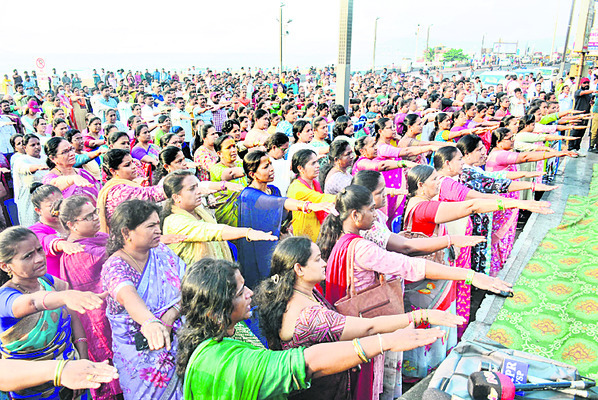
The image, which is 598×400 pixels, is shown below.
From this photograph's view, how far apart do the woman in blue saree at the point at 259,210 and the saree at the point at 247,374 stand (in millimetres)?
1686

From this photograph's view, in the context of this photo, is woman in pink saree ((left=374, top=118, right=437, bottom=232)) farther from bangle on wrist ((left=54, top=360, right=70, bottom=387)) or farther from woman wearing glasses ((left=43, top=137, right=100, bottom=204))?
bangle on wrist ((left=54, top=360, right=70, bottom=387))

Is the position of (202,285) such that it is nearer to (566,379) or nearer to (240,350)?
(240,350)

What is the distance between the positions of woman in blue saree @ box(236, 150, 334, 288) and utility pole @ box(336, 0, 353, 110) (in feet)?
18.0

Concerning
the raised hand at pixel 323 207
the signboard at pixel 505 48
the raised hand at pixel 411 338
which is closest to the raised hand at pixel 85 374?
the raised hand at pixel 411 338

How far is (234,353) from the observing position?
1427mm

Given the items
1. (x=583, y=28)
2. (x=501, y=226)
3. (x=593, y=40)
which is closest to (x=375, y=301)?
(x=501, y=226)

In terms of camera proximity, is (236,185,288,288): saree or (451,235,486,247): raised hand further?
(236,185,288,288): saree

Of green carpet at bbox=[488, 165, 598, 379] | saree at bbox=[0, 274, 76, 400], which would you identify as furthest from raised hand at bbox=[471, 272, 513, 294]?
saree at bbox=[0, 274, 76, 400]

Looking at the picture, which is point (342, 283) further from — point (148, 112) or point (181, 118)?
point (148, 112)

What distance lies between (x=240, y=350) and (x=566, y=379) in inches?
58.4

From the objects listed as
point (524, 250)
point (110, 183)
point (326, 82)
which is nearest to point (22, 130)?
point (110, 183)

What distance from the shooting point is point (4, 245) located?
78.5 inches

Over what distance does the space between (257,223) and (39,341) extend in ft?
5.37

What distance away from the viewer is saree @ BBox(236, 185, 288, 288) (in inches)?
126
